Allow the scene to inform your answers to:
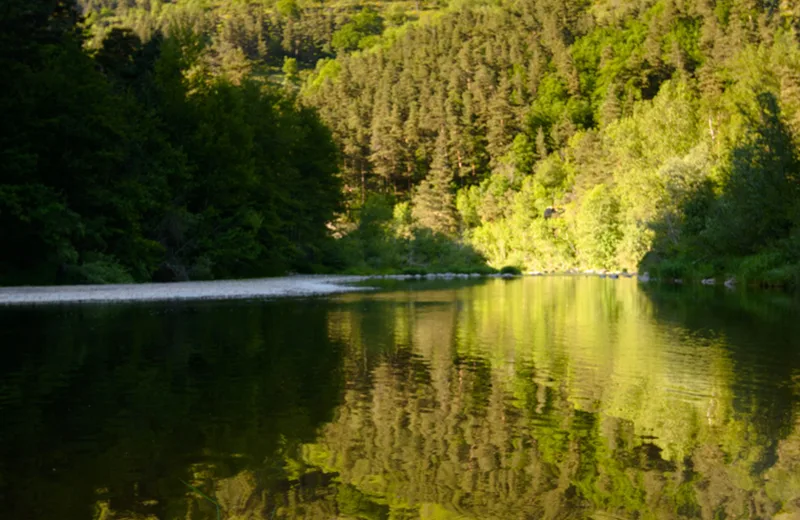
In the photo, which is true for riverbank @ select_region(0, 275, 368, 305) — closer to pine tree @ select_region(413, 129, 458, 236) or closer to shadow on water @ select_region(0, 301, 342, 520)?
shadow on water @ select_region(0, 301, 342, 520)

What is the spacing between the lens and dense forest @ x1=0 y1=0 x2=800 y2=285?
38.8 m

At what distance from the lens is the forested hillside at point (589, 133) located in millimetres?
46406

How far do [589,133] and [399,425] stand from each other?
355 ft

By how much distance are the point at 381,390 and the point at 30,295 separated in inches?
914

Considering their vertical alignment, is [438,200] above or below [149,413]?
above

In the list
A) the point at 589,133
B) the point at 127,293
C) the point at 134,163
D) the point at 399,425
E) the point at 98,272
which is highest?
the point at 589,133

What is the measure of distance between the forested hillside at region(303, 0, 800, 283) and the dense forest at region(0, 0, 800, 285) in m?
0.26

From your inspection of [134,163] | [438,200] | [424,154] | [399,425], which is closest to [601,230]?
[438,200]

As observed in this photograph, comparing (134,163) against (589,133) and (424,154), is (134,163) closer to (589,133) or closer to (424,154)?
(589,133)

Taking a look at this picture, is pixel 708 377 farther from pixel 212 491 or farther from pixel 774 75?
pixel 774 75

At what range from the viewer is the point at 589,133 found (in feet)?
368

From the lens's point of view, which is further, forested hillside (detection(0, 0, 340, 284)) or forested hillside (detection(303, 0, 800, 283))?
forested hillside (detection(303, 0, 800, 283))

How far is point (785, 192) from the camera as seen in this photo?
42531mm

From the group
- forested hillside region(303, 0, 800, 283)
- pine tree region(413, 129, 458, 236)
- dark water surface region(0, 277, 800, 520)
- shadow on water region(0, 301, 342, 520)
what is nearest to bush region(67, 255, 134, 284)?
shadow on water region(0, 301, 342, 520)
